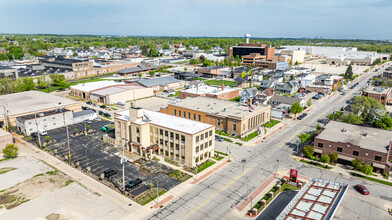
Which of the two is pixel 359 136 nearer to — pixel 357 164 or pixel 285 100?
pixel 357 164

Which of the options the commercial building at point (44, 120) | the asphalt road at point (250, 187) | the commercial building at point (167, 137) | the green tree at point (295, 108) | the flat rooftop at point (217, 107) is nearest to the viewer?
the asphalt road at point (250, 187)

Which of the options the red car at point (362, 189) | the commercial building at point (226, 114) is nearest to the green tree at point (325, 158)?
the red car at point (362, 189)

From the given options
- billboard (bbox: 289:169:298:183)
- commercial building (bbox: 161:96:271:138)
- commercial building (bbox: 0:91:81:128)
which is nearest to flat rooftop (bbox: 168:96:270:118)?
commercial building (bbox: 161:96:271:138)

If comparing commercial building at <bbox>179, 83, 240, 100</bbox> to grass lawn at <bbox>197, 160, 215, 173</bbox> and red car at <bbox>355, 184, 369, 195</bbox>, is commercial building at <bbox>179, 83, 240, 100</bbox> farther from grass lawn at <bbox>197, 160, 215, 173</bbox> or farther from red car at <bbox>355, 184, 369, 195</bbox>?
red car at <bbox>355, 184, 369, 195</bbox>

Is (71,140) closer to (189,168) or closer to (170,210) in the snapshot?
(189,168)

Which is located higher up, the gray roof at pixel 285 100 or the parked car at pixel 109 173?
the gray roof at pixel 285 100

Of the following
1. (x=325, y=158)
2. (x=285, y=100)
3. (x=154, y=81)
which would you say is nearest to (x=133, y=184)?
(x=325, y=158)

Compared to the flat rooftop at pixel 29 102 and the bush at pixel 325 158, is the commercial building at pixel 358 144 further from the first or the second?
the flat rooftop at pixel 29 102
